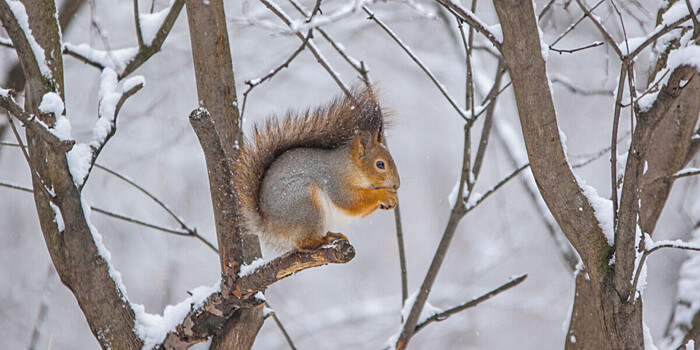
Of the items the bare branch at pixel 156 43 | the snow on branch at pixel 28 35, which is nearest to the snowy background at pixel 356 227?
the bare branch at pixel 156 43

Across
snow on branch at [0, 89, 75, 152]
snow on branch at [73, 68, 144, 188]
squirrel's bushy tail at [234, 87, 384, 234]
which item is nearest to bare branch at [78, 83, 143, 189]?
snow on branch at [73, 68, 144, 188]

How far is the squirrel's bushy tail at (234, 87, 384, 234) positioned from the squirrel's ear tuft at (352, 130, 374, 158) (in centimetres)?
2

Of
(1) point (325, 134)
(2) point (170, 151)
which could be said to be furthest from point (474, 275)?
(1) point (325, 134)

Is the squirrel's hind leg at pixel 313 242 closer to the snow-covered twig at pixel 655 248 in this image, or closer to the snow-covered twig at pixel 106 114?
the snow-covered twig at pixel 106 114

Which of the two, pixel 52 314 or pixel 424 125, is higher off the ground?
pixel 424 125

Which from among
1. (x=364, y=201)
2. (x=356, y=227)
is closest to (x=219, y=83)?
(x=364, y=201)

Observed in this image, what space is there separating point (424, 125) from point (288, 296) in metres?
1.92

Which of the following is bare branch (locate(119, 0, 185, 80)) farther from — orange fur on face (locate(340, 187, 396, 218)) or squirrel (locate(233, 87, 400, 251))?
orange fur on face (locate(340, 187, 396, 218))

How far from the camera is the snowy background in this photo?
4.07 m

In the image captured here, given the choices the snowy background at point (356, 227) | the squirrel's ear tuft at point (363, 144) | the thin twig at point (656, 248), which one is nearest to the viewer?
the thin twig at point (656, 248)

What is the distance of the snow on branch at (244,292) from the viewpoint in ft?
4.24

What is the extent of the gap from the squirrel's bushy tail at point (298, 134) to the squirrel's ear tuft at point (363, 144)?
2 cm

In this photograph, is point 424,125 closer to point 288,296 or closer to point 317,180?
point 288,296

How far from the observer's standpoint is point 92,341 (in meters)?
4.97
